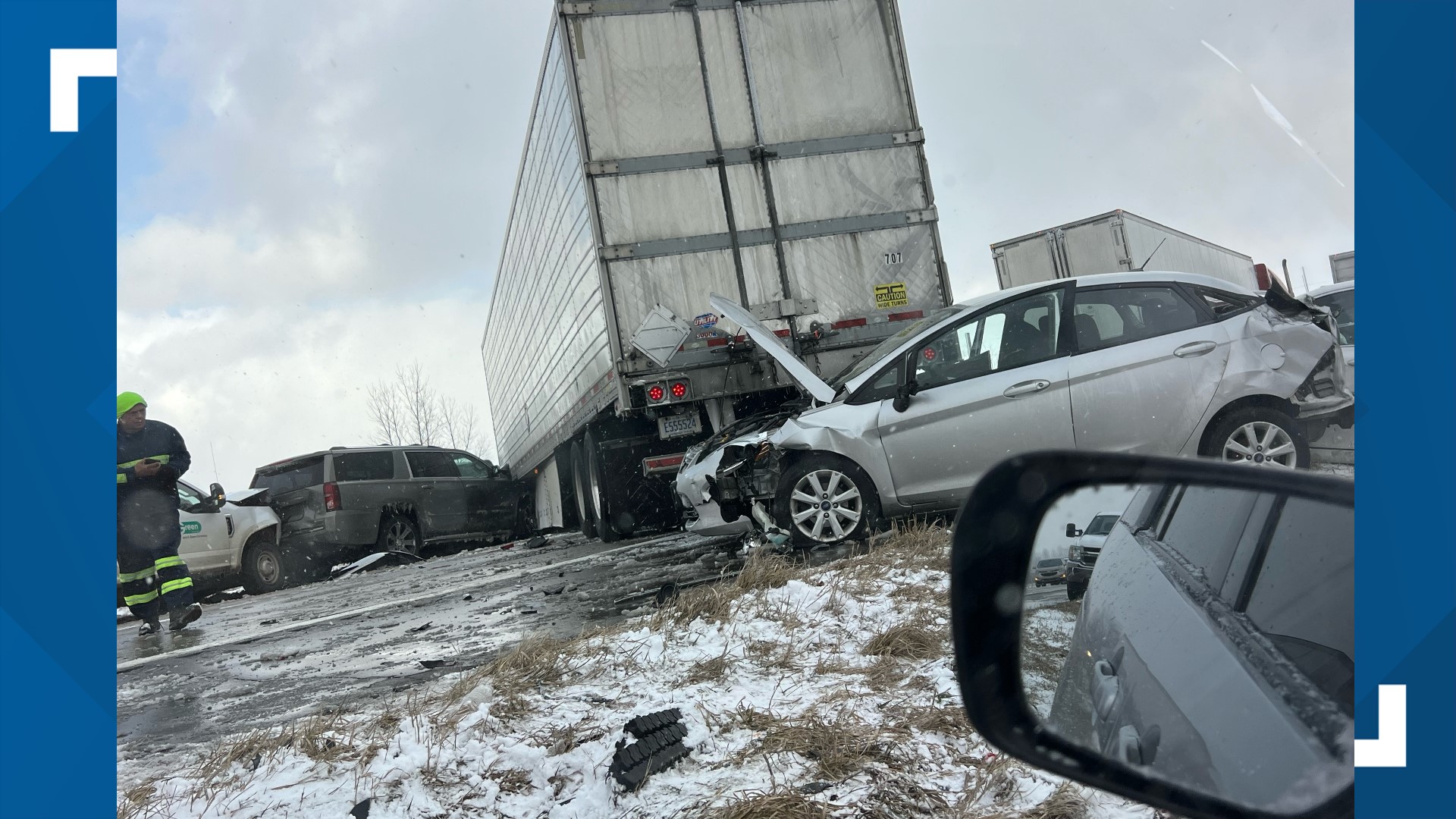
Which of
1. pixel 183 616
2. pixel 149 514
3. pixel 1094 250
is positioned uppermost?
pixel 1094 250

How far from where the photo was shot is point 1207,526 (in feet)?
4.10

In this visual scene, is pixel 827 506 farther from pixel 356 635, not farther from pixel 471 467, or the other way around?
pixel 471 467

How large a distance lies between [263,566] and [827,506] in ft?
26.8

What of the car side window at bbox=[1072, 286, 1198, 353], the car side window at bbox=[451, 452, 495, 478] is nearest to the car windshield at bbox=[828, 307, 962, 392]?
the car side window at bbox=[1072, 286, 1198, 353]

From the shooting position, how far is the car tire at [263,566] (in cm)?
1125

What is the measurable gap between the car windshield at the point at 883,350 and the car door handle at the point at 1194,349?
1.38 m

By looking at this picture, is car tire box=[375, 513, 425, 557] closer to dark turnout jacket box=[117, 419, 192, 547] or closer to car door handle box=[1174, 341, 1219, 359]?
dark turnout jacket box=[117, 419, 192, 547]

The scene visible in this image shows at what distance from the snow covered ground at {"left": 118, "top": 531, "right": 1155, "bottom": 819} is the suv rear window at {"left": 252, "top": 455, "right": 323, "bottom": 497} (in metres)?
8.78

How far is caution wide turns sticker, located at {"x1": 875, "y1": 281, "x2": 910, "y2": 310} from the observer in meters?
8.20

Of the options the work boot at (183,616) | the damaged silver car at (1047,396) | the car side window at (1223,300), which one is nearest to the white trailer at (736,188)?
the damaged silver car at (1047,396)

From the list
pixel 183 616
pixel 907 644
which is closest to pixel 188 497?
pixel 183 616
